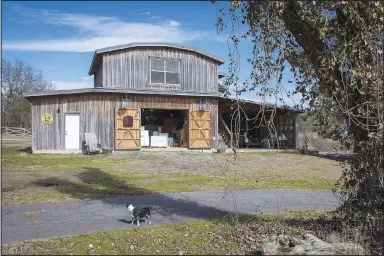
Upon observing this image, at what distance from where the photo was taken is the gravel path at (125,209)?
22.9ft

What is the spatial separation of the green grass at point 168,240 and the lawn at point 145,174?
1.27 metres

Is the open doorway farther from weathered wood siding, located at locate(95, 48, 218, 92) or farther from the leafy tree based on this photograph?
the leafy tree

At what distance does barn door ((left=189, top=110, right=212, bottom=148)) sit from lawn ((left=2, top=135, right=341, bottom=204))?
190 centimetres

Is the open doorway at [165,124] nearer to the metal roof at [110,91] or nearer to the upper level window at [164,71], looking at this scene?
the upper level window at [164,71]

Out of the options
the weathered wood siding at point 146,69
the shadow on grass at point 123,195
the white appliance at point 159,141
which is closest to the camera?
the shadow on grass at point 123,195

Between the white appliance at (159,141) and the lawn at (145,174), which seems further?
the white appliance at (159,141)

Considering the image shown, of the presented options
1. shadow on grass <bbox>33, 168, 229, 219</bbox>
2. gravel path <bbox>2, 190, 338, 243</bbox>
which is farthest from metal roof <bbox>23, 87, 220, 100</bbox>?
gravel path <bbox>2, 190, 338, 243</bbox>

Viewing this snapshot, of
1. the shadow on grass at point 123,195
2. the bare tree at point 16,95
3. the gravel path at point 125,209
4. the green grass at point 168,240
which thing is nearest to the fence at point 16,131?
the bare tree at point 16,95

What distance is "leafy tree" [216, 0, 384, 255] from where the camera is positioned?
568 centimetres

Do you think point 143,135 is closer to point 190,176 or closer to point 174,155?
point 174,155

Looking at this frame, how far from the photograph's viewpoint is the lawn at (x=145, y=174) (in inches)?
439

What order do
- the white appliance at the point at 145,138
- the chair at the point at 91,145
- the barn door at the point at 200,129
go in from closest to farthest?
the chair at the point at 91,145
the barn door at the point at 200,129
the white appliance at the point at 145,138

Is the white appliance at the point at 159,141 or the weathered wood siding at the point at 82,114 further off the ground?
the weathered wood siding at the point at 82,114

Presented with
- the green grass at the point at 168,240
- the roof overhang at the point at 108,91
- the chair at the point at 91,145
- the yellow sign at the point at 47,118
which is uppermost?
the roof overhang at the point at 108,91
